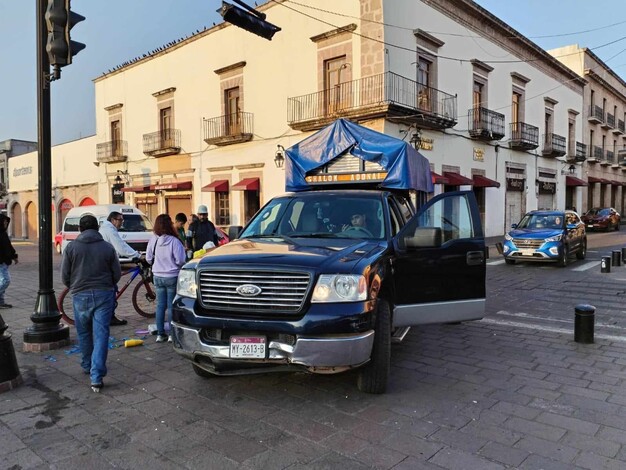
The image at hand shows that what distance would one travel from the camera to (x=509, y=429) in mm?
3654

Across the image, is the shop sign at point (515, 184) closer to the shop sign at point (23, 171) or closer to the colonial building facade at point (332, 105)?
the colonial building facade at point (332, 105)

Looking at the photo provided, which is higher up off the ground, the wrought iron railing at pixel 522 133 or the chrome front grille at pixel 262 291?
the wrought iron railing at pixel 522 133

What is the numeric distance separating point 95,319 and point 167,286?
59.3 inches

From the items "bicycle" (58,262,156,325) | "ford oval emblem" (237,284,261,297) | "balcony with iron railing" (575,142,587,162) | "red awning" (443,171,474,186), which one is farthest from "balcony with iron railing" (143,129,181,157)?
"balcony with iron railing" (575,142,587,162)

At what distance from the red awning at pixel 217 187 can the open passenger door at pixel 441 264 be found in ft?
63.1

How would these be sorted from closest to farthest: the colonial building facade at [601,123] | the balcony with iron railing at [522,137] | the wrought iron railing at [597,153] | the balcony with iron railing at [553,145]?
the balcony with iron railing at [522,137], the balcony with iron railing at [553,145], the colonial building facade at [601,123], the wrought iron railing at [597,153]

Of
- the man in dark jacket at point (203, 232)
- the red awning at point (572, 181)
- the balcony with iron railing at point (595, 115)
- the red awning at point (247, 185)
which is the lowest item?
the man in dark jacket at point (203, 232)

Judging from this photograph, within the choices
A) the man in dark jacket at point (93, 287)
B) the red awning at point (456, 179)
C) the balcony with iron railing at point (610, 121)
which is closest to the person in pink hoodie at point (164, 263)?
the man in dark jacket at point (93, 287)

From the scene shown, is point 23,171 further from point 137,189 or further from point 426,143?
point 426,143

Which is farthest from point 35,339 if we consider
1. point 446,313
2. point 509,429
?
point 509,429

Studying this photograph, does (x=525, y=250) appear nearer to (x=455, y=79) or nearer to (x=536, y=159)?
(x=455, y=79)

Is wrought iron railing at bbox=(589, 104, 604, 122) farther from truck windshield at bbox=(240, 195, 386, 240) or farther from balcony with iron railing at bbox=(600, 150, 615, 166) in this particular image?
truck windshield at bbox=(240, 195, 386, 240)

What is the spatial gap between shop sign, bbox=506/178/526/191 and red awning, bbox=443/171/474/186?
5.84 meters

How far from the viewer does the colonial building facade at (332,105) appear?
18.4 metres
